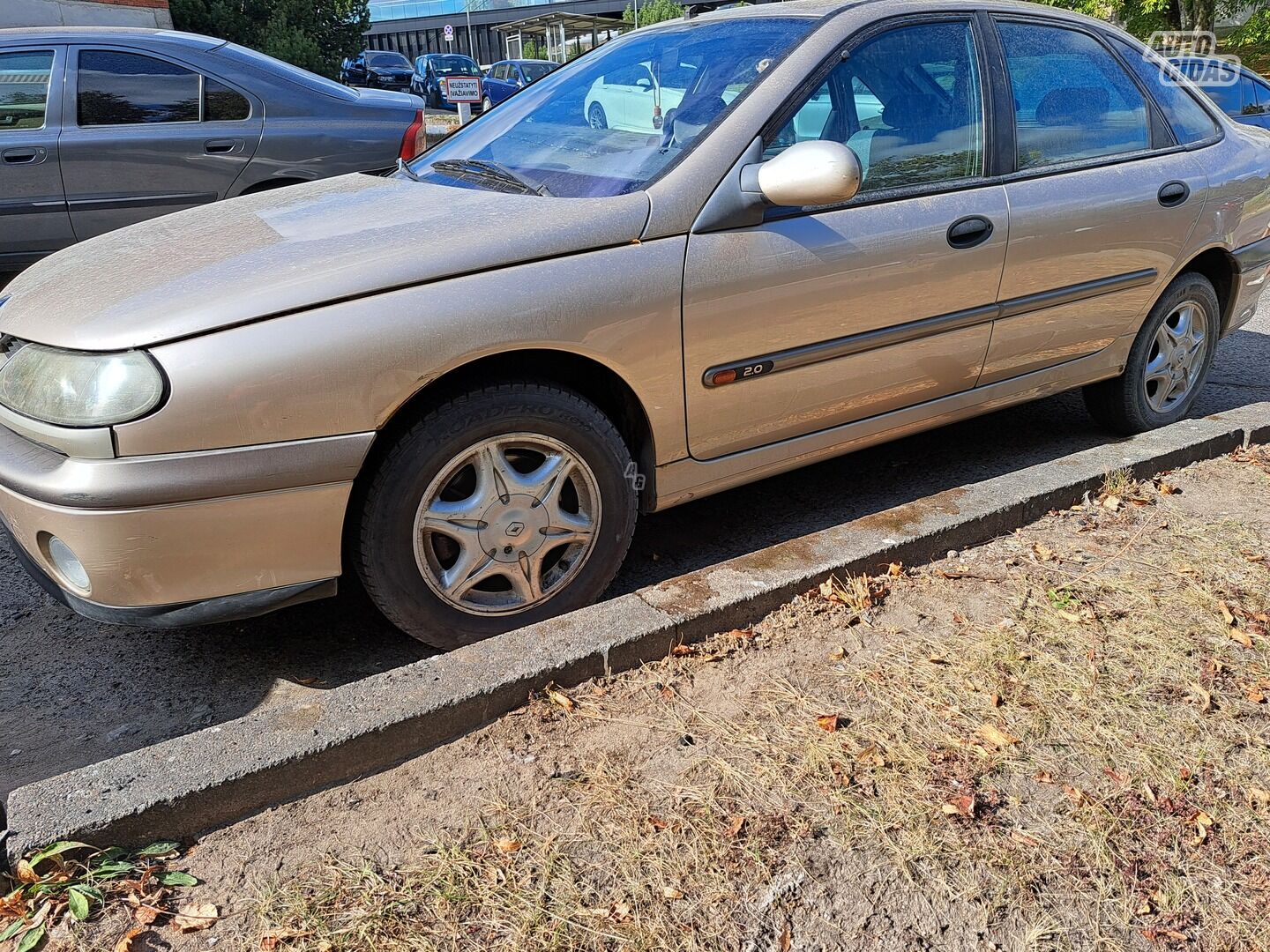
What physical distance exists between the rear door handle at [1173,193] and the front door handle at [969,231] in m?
0.96

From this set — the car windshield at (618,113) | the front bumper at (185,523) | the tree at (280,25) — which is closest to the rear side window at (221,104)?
the car windshield at (618,113)

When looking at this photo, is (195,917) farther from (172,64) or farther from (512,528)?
(172,64)

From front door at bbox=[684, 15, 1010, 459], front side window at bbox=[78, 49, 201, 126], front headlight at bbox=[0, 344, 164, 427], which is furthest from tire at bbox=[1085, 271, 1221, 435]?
front side window at bbox=[78, 49, 201, 126]

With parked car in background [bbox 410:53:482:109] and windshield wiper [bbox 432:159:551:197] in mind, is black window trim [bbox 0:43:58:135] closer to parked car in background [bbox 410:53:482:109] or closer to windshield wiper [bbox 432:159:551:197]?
windshield wiper [bbox 432:159:551:197]

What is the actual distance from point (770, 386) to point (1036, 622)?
0.98m

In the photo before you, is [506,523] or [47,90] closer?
[506,523]

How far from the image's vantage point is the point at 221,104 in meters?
6.30

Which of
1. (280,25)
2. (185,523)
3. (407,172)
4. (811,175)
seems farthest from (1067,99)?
(280,25)

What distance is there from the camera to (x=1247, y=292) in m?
4.47

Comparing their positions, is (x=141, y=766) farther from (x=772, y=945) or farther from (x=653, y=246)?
(x=653, y=246)

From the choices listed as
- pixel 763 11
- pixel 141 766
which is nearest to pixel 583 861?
pixel 141 766

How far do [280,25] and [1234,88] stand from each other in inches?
665

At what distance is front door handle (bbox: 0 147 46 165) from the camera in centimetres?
600

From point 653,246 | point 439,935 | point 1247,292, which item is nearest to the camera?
point 439,935
